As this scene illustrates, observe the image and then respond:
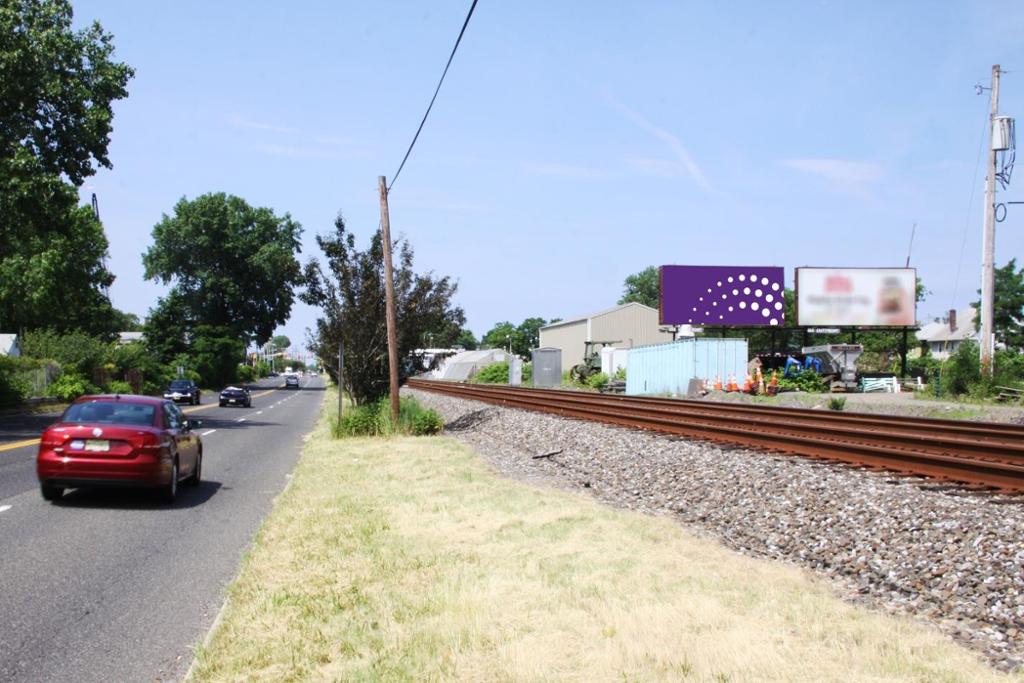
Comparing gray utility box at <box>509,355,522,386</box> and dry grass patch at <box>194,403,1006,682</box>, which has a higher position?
gray utility box at <box>509,355,522,386</box>

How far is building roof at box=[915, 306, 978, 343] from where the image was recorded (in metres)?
98.4

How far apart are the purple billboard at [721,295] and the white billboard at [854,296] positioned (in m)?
2.58

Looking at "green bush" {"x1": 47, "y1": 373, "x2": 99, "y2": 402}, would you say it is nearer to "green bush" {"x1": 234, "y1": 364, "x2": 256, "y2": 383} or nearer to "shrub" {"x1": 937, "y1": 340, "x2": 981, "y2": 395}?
"shrub" {"x1": 937, "y1": 340, "x2": 981, "y2": 395}

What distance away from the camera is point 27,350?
1876 inches

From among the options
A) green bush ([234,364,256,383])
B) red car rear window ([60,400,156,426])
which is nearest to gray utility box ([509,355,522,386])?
green bush ([234,364,256,383])

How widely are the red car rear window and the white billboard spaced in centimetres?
4642

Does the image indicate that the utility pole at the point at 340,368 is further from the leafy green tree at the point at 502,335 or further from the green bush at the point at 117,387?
the leafy green tree at the point at 502,335

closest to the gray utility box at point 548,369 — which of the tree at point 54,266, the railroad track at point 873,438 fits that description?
the tree at point 54,266

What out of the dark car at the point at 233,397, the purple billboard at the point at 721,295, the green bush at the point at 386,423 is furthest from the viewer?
the purple billboard at the point at 721,295

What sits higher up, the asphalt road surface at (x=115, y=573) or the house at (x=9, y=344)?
the house at (x=9, y=344)

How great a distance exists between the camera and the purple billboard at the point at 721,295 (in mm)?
54969

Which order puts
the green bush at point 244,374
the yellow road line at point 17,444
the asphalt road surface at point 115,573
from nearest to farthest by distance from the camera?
the asphalt road surface at point 115,573
the yellow road line at point 17,444
the green bush at point 244,374

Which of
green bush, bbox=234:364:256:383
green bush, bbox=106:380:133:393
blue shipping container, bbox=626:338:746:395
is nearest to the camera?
blue shipping container, bbox=626:338:746:395

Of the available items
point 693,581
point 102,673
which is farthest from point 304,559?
point 693,581
